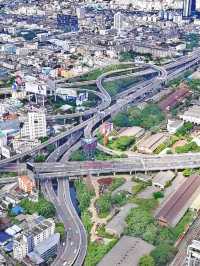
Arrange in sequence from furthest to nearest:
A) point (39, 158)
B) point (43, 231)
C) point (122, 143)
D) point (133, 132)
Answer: point (133, 132)
point (122, 143)
point (39, 158)
point (43, 231)

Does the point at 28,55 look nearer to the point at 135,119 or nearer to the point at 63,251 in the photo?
the point at 135,119

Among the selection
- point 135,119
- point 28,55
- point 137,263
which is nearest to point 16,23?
point 28,55

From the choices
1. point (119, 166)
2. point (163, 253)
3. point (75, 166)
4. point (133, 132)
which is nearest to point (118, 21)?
point (133, 132)

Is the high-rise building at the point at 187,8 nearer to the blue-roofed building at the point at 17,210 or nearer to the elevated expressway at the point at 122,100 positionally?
the elevated expressway at the point at 122,100

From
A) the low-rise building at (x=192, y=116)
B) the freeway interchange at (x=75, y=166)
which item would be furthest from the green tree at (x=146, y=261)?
the low-rise building at (x=192, y=116)

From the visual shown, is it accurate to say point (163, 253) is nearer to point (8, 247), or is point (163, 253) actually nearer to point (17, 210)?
point (8, 247)

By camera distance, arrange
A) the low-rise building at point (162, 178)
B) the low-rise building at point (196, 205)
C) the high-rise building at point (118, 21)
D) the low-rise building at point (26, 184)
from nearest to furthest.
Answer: the low-rise building at point (196, 205)
the low-rise building at point (26, 184)
the low-rise building at point (162, 178)
the high-rise building at point (118, 21)
